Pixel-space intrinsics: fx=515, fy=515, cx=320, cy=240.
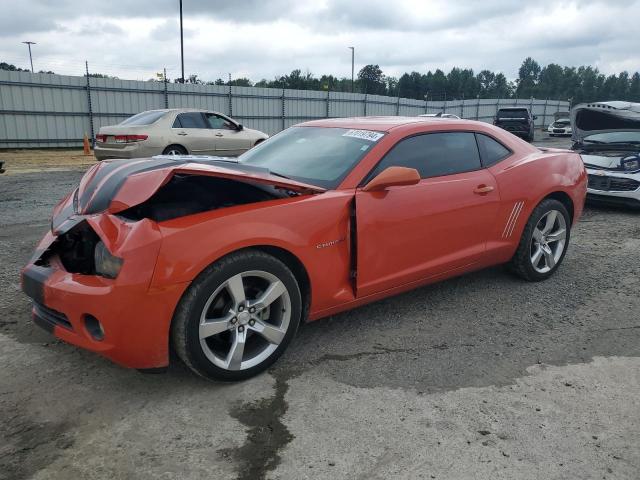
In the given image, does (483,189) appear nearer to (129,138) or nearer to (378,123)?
(378,123)

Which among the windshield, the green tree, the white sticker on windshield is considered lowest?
the windshield

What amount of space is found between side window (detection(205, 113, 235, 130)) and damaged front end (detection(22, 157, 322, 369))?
9.24m

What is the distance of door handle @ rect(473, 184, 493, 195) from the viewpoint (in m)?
3.89

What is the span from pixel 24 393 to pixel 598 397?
119 inches

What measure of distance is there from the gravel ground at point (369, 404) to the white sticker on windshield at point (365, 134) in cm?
127

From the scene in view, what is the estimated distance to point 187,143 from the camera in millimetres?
11523

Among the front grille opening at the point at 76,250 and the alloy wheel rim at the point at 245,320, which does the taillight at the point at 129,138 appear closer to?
the front grille opening at the point at 76,250

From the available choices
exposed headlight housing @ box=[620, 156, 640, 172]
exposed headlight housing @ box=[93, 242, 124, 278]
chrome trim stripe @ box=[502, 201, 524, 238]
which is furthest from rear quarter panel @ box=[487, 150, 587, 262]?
exposed headlight housing @ box=[620, 156, 640, 172]

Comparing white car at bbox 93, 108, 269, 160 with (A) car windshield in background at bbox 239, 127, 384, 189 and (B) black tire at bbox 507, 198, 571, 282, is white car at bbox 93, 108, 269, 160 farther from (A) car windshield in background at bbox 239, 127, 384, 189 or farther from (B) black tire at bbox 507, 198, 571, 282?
(B) black tire at bbox 507, 198, 571, 282

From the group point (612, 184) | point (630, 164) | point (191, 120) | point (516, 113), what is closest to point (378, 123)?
point (612, 184)

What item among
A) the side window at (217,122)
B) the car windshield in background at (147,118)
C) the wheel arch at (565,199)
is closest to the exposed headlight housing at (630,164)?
the wheel arch at (565,199)

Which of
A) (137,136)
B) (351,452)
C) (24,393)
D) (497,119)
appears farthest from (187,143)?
(497,119)

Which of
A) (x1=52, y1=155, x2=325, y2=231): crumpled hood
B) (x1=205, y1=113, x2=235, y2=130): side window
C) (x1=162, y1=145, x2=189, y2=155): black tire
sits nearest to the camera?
(x1=52, y1=155, x2=325, y2=231): crumpled hood

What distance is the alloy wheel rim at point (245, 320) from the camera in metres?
2.71
